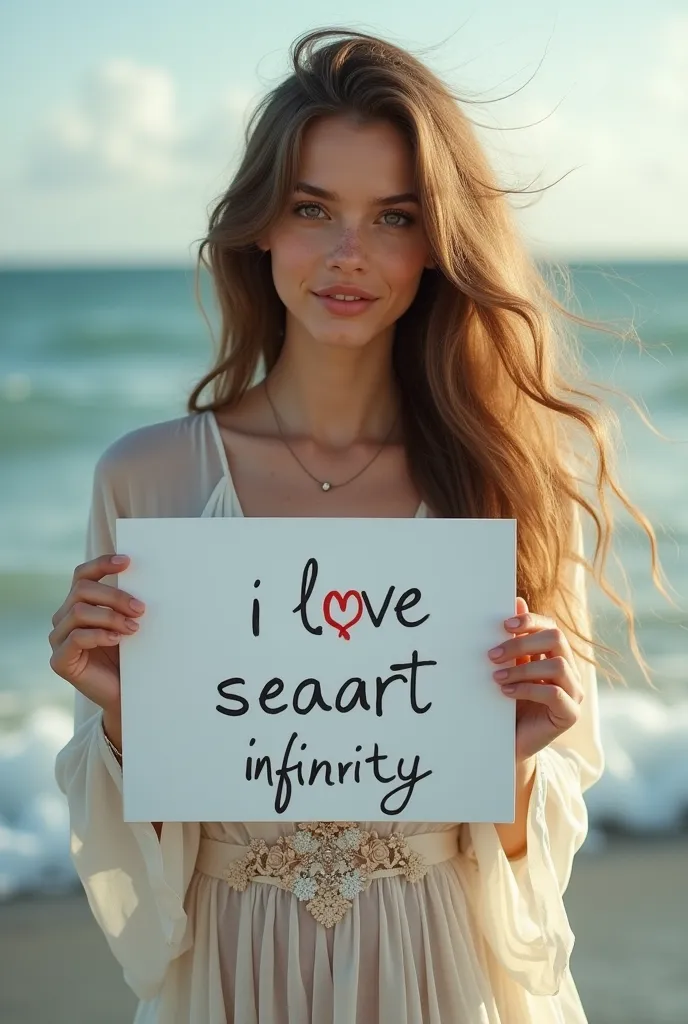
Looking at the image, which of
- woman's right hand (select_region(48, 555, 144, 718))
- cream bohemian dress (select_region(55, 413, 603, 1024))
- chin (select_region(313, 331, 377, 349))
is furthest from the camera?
chin (select_region(313, 331, 377, 349))

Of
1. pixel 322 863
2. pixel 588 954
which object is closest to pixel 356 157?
pixel 322 863

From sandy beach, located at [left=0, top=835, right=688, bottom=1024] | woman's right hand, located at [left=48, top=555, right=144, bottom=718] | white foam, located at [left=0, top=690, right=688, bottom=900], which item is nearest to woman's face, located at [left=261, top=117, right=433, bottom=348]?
woman's right hand, located at [left=48, top=555, right=144, bottom=718]

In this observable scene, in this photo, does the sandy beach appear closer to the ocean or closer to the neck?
the ocean

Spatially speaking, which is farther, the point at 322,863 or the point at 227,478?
the point at 227,478

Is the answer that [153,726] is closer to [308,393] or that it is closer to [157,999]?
[157,999]

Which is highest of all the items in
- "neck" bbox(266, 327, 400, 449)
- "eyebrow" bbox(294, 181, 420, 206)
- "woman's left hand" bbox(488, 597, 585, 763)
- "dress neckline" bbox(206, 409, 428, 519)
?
"eyebrow" bbox(294, 181, 420, 206)

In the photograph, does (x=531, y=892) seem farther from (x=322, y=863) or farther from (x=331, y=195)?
(x=331, y=195)
